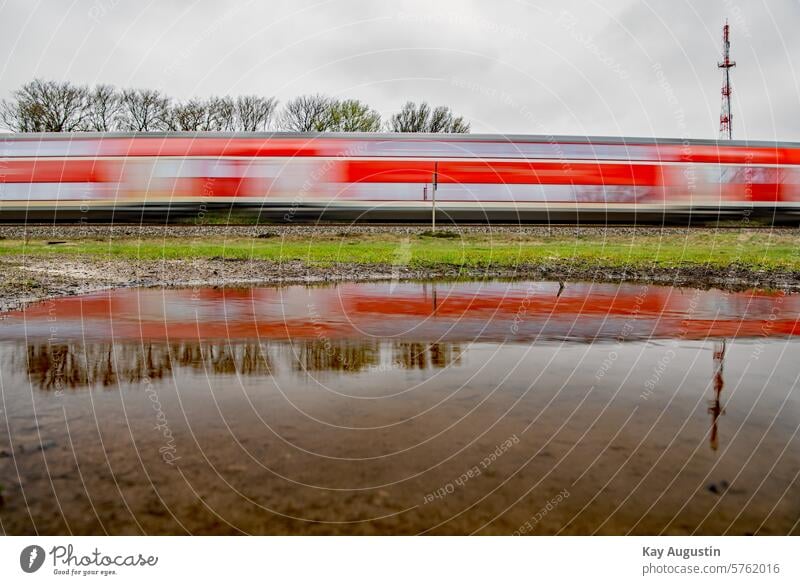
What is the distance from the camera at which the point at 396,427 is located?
4688 millimetres

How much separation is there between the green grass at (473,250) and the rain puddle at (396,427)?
29.2 ft

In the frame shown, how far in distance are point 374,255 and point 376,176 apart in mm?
7645

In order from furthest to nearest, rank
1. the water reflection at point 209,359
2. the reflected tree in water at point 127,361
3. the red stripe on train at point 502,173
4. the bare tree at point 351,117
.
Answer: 1. the bare tree at point 351,117
2. the red stripe on train at point 502,173
3. the water reflection at point 209,359
4. the reflected tree in water at point 127,361

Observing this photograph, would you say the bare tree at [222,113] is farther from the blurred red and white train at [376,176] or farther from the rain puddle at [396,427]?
the rain puddle at [396,427]

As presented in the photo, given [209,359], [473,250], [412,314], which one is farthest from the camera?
[473,250]

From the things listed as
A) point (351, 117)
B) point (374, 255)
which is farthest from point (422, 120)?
point (374, 255)

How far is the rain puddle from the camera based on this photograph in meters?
3.45

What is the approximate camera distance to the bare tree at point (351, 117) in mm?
47938

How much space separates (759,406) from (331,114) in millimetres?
47889

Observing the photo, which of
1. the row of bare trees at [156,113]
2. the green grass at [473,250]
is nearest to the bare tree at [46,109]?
the row of bare trees at [156,113]

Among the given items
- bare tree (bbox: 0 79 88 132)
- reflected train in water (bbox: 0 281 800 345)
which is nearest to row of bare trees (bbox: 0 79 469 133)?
bare tree (bbox: 0 79 88 132)

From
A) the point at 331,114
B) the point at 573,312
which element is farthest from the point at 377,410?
the point at 331,114

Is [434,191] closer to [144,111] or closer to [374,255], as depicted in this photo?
[374,255]
